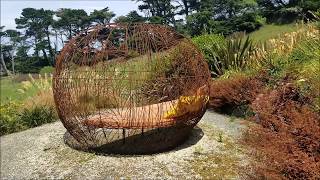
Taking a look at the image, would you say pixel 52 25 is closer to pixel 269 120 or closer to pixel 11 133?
pixel 11 133

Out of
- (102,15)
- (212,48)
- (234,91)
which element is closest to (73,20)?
(102,15)

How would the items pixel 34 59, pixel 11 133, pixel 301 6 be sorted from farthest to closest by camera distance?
pixel 34 59, pixel 301 6, pixel 11 133

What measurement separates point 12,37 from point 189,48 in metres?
38.2

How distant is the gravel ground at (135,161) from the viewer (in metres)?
6.48

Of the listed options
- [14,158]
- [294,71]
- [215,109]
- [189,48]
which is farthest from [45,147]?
[294,71]

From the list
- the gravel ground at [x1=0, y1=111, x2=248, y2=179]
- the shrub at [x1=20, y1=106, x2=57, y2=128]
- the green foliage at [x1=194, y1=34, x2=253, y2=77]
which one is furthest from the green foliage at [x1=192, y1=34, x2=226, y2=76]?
the shrub at [x1=20, y1=106, x2=57, y2=128]

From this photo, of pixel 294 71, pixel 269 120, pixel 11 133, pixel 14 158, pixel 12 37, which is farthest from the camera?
pixel 12 37

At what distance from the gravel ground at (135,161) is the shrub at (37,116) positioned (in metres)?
1.78

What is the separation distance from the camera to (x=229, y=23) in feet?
87.8

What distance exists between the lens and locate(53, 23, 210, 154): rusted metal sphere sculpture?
7.20m

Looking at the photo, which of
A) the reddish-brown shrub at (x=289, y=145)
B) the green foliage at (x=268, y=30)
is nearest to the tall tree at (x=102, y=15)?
the green foliage at (x=268, y=30)

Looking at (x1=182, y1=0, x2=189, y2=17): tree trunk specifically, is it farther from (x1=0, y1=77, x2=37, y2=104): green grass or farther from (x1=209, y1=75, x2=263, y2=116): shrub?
(x1=209, y1=75, x2=263, y2=116): shrub

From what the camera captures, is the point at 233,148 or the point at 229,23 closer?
the point at 233,148

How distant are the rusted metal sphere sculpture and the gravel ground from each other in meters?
0.35
